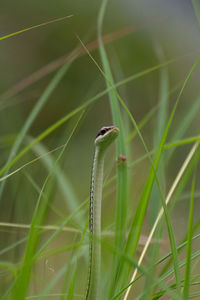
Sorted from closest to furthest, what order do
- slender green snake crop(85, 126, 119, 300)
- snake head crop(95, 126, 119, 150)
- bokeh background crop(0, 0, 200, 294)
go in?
slender green snake crop(85, 126, 119, 300), snake head crop(95, 126, 119, 150), bokeh background crop(0, 0, 200, 294)

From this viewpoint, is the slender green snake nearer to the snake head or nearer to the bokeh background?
the snake head

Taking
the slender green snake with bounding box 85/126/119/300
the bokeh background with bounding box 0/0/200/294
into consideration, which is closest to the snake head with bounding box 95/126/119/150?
the slender green snake with bounding box 85/126/119/300

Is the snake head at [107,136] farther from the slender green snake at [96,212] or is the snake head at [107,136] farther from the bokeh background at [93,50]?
the bokeh background at [93,50]

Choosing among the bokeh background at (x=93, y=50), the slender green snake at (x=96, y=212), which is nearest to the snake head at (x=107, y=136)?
the slender green snake at (x=96, y=212)

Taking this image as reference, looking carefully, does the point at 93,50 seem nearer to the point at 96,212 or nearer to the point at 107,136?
the point at 107,136

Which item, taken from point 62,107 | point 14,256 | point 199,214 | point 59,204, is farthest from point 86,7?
point 14,256

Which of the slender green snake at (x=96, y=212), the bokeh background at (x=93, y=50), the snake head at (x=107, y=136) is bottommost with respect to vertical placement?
the slender green snake at (x=96, y=212)

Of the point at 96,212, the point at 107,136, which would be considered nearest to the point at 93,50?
the point at 107,136

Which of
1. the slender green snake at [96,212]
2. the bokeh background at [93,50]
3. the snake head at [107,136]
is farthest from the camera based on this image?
the bokeh background at [93,50]
